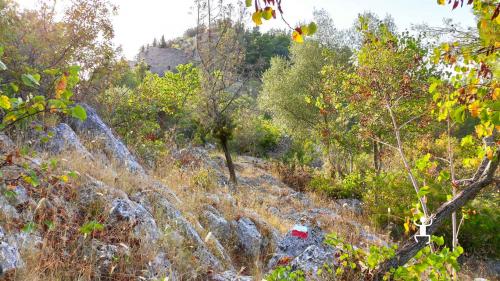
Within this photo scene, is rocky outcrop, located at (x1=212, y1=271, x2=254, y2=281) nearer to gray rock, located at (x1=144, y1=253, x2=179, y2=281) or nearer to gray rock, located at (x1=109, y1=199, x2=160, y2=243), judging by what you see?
gray rock, located at (x1=144, y1=253, x2=179, y2=281)

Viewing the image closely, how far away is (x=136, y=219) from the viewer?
4.73 metres

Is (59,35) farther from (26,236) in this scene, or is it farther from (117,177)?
(26,236)

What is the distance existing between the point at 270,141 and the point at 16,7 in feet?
62.1

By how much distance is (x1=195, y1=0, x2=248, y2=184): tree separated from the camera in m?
13.0

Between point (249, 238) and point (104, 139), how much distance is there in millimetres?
3838

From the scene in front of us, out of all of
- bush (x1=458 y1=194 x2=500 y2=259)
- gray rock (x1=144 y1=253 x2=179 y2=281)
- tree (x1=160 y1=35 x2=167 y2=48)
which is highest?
tree (x1=160 y1=35 x2=167 y2=48)

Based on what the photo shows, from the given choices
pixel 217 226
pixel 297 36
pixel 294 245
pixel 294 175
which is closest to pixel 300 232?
pixel 294 245

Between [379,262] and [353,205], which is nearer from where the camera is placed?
[379,262]

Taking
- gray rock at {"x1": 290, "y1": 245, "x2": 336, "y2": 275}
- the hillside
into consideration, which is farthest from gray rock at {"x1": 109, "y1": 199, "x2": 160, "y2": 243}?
gray rock at {"x1": 290, "y1": 245, "x2": 336, "y2": 275}

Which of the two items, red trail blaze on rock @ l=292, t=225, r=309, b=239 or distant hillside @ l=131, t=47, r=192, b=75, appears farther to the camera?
distant hillside @ l=131, t=47, r=192, b=75

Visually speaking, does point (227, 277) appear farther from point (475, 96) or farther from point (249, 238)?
point (475, 96)

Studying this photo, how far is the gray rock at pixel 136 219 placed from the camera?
458cm

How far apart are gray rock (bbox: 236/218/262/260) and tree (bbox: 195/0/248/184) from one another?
6522 millimetres

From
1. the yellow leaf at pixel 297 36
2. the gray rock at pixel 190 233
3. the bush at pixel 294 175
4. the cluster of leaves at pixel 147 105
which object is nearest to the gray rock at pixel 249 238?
the gray rock at pixel 190 233
